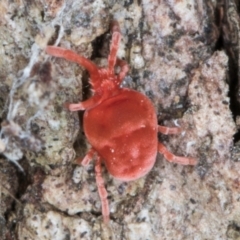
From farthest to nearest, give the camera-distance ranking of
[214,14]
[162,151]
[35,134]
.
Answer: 1. [214,14]
2. [162,151]
3. [35,134]

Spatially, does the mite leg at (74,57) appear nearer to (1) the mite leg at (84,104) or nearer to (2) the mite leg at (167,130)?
(1) the mite leg at (84,104)

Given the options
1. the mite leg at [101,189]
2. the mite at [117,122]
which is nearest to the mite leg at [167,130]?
the mite at [117,122]

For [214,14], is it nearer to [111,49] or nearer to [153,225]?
[111,49]

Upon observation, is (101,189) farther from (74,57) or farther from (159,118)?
(74,57)

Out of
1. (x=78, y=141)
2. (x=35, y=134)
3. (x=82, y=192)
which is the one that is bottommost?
(x=82, y=192)

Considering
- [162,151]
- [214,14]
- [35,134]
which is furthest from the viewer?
[214,14]

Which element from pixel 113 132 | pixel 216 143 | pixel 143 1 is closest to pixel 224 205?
pixel 216 143

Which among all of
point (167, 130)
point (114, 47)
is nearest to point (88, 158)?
point (167, 130)

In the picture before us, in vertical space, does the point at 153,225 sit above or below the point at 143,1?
below
